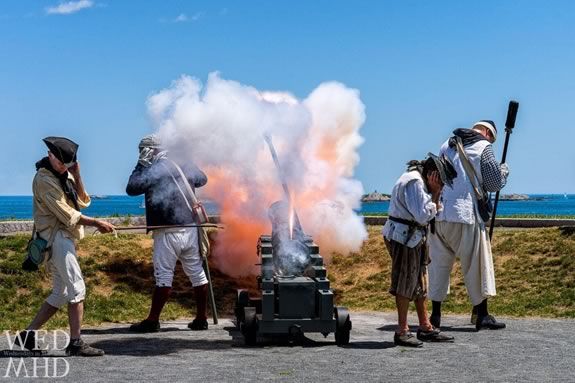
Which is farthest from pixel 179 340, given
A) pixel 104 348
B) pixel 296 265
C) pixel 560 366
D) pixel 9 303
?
pixel 560 366

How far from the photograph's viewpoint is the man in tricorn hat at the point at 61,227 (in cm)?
838

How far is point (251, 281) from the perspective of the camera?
13.8m

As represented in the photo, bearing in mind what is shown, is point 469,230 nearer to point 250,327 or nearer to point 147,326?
point 250,327

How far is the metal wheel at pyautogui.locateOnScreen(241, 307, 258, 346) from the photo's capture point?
9.24 m

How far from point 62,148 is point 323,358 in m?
3.19

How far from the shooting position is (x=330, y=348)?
910 cm

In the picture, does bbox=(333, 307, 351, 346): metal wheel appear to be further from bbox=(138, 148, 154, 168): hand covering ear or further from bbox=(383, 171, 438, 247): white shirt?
bbox=(138, 148, 154, 168): hand covering ear

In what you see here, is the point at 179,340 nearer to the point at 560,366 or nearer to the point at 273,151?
the point at 273,151

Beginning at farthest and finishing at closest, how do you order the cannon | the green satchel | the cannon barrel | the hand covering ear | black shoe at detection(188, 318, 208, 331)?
black shoe at detection(188, 318, 208, 331) < the hand covering ear < the cannon barrel < the cannon < the green satchel

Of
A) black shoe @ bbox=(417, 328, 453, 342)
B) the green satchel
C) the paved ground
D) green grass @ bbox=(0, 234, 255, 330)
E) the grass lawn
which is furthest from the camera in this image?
the grass lawn

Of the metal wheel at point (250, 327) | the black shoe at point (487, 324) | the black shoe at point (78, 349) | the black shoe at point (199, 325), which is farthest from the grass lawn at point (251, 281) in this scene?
the metal wheel at point (250, 327)

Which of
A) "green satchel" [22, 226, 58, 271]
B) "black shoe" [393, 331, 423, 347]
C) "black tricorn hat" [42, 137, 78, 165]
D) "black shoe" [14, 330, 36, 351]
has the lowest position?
"black shoe" [393, 331, 423, 347]

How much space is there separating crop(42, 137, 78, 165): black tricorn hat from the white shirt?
3.27 metres

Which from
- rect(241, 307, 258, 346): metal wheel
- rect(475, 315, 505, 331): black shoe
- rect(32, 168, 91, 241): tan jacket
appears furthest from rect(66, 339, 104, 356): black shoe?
rect(475, 315, 505, 331): black shoe
